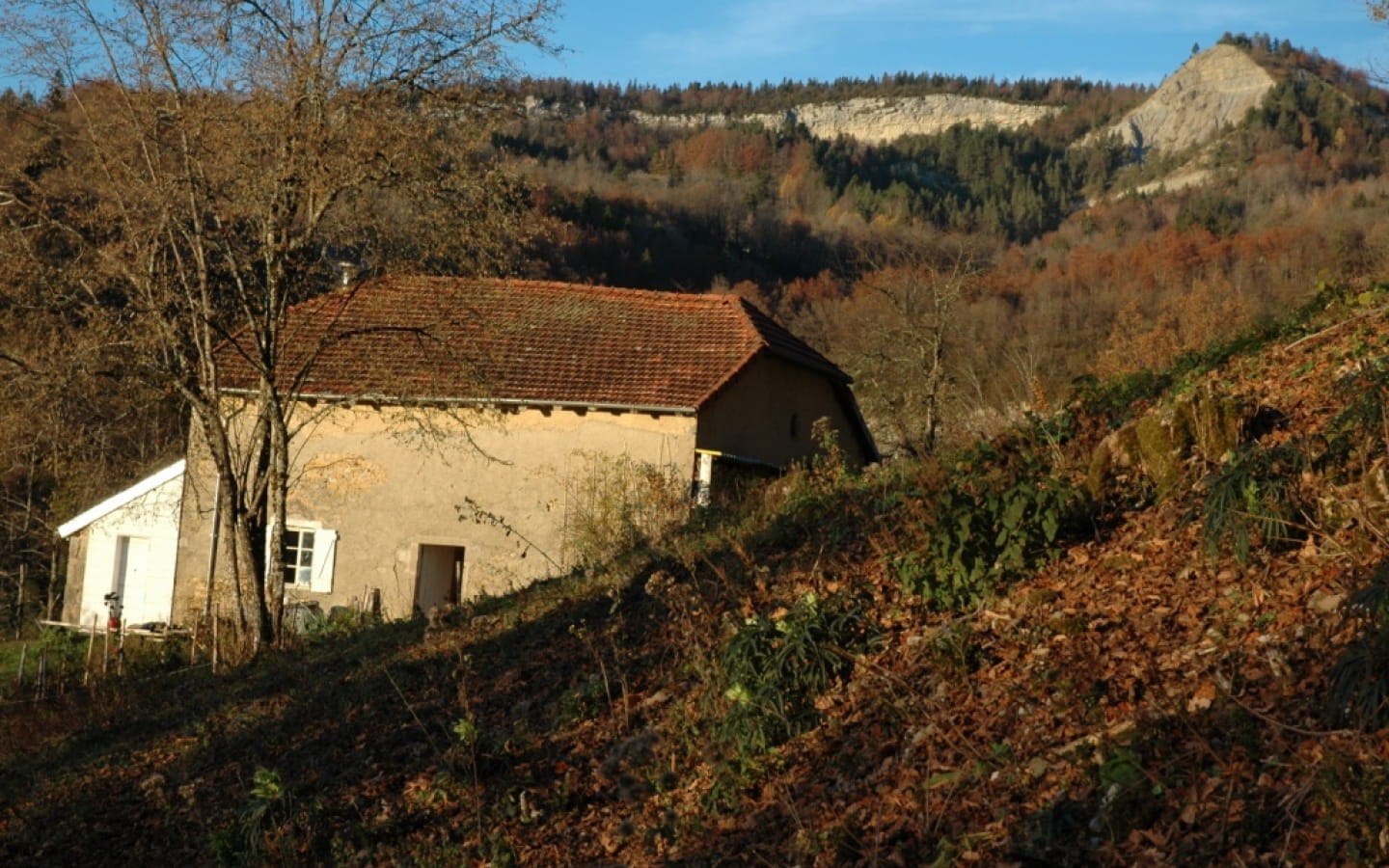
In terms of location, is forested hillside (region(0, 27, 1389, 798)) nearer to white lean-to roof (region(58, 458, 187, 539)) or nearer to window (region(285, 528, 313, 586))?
white lean-to roof (region(58, 458, 187, 539))

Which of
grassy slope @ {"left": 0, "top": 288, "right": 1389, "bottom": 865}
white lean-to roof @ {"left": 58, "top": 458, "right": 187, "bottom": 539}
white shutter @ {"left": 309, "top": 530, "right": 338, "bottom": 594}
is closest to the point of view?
grassy slope @ {"left": 0, "top": 288, "right": 1389, "bottom": 865}

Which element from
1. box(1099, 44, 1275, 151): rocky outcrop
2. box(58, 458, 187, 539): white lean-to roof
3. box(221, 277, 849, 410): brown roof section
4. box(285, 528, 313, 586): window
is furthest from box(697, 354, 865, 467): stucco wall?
box(1099, 44, 1275, 151): rocky outcrop

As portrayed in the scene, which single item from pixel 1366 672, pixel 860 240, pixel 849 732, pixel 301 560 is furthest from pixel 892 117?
pixel 1366 672

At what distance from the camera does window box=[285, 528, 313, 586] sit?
2308 centimetres

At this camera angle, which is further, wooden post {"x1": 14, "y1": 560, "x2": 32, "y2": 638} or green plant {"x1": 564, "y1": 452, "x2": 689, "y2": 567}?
wooden post {"x1": 14, "y1": 560, "x2": 32, "y2": 638}

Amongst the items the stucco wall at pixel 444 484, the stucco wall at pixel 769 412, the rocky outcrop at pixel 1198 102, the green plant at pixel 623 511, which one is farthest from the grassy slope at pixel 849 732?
the rocky outcrop at pixel 1198 102

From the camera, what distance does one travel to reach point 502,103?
14.6 m

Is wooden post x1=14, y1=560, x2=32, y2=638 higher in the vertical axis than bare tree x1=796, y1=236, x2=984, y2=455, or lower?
lower

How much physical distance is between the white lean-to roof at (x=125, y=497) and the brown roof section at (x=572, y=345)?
2.56 meters

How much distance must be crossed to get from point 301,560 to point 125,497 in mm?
4504

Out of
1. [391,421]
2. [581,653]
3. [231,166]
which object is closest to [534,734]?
[581,653]

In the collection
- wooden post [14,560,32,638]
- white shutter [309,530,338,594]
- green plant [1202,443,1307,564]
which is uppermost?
green plant [1202,443,1307,564]

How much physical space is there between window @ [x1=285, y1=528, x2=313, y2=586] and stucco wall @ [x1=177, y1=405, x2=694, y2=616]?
0.24 meters

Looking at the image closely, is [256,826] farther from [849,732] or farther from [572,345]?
[572,345]
